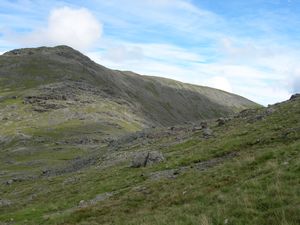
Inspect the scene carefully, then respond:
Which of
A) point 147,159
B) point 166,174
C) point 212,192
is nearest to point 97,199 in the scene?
point 166,174

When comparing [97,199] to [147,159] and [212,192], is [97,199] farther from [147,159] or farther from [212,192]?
[212,192]

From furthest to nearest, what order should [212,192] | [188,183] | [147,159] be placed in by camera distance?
[147,159] → [188,183] → [212,192]

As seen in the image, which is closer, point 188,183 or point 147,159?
point 188,183

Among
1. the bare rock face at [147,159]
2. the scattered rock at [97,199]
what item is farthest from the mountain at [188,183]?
the bare rock face at [147,159]

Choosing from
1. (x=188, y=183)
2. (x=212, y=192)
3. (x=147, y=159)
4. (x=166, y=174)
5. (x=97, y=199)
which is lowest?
(x=97, y=199)

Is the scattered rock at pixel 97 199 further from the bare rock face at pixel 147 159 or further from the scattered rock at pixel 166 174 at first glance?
the bare rock face at pixel 147 159

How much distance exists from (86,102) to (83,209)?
134510 millimetres

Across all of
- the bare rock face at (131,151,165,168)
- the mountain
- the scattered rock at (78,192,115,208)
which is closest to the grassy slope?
the mountain

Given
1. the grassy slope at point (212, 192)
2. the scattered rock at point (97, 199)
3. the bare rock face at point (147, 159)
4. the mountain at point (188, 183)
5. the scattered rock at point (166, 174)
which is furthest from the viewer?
the bare rock face at point (147, 159)

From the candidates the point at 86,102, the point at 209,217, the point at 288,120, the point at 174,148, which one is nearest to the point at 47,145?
the point at 86,102

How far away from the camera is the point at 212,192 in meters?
21.1

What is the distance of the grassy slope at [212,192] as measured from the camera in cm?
1625

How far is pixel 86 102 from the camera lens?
6304 inches

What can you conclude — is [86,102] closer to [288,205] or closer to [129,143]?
[129,143]
